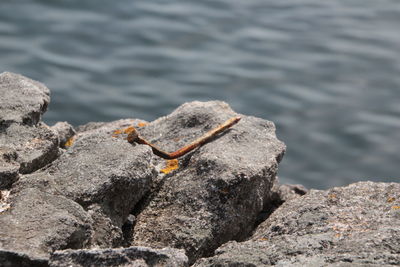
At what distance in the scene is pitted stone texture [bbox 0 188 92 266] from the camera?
2998 millimetres

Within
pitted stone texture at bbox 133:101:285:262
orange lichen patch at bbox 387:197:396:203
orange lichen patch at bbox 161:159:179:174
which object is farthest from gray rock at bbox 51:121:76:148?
orange lichen patch at bbox 387:197:396:203

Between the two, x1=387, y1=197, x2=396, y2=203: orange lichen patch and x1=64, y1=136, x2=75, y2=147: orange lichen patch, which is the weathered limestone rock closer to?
x1=64, y1=136, x2=75, y2=147: orange lichen patch

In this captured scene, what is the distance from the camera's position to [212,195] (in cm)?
381

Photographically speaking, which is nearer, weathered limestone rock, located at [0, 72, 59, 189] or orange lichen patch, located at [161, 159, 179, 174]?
weathered limestone rock, located at [0, 72, 59, 189]

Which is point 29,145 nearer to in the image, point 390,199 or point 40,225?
point 40,225

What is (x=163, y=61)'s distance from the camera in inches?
456

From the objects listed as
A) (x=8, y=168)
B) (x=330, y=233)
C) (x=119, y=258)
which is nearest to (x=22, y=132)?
(x=8, y=168)

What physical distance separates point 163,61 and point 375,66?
3273 millimetres

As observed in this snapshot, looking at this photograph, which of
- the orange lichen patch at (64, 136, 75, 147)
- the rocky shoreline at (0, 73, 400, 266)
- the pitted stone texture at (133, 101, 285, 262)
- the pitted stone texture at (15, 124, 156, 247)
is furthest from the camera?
the orange lichen patch at (64, 136, 75, 147)

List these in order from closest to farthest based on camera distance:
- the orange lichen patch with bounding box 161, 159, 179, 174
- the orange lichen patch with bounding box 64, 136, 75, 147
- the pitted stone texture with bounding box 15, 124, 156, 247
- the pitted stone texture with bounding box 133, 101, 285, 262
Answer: the pitted stone texture with bounding box 15, 124, 156, 247 < the pitted stone texture with bounding box 133, 101, 285, 262 < the orange lichen patch with bounding box 161, 159, 179, 174 < the orange lichen patch with bounding box 64, 136, 75, 147

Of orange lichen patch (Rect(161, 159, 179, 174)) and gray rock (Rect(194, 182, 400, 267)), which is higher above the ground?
gray rock (Rect(194, 182, 400, 267))

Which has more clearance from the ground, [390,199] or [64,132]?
[390,199]

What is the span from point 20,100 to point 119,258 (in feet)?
5.45

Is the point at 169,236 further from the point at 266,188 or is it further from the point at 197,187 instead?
the point at 266,188
